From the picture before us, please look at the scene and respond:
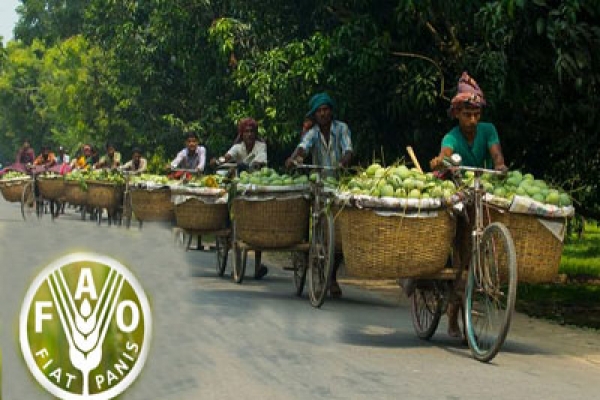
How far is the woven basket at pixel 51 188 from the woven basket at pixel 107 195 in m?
3.09

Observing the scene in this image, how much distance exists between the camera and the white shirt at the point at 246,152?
14695mm

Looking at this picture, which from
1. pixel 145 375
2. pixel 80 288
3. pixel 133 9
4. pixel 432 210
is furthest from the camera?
pixel 133 9

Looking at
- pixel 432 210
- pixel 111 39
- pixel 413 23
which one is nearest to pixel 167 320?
pixel 432 210

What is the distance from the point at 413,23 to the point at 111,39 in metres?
23.3

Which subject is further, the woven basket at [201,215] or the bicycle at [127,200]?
the bicycle at [127,200]

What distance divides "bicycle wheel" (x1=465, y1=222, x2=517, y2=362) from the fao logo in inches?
186

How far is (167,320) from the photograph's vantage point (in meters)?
9.95

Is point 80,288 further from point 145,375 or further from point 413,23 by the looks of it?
point 413,23

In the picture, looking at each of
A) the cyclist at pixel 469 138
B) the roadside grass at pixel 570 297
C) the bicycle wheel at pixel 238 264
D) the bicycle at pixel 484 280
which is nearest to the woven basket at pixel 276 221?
the bicycle wheel at pixel 238 264

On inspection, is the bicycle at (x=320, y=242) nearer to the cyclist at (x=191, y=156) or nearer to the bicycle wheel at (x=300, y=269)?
the bicycle wheel at (x=300, y=269)

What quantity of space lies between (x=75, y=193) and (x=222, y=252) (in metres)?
12.0

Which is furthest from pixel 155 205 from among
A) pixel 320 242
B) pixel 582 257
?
pixel 582 257

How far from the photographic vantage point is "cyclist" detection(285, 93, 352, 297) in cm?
1255

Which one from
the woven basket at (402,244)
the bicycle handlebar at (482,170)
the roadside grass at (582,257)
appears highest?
the bicycle handlebar at (482,170)
